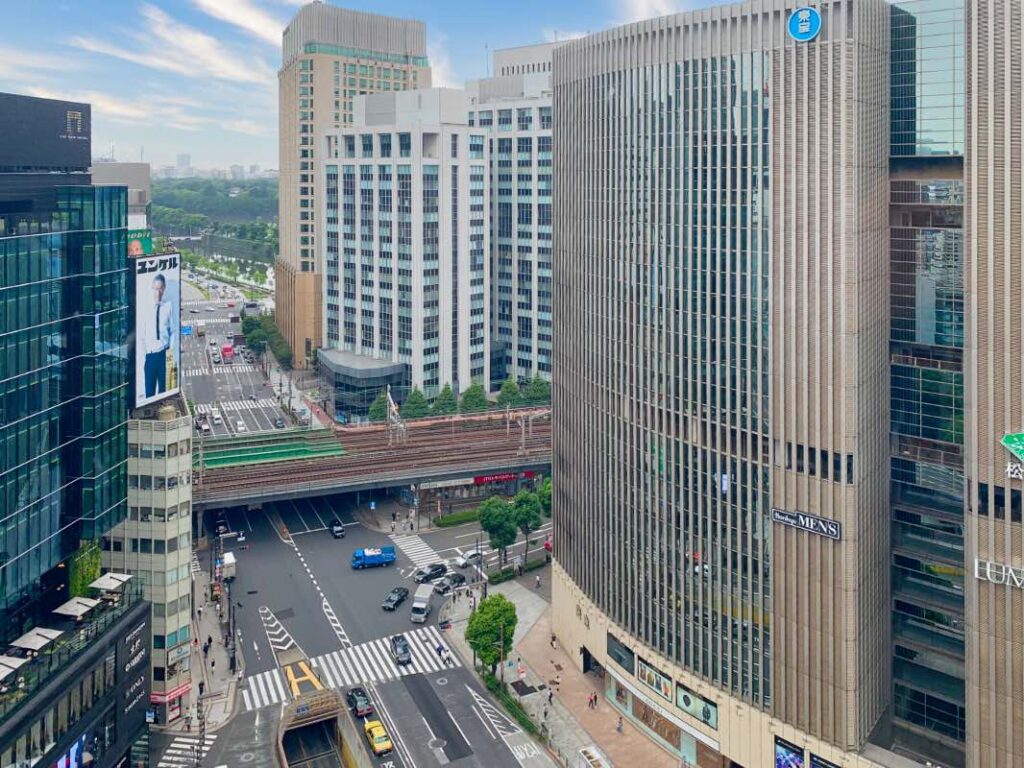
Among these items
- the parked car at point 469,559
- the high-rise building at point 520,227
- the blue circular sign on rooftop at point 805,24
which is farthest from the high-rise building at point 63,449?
the high-rise building at point 520,227

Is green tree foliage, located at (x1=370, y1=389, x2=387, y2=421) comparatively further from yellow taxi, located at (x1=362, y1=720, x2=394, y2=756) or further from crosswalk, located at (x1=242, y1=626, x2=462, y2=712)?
yellow taxi, located at (x1=362, y1=720, x2=394, y2=756)

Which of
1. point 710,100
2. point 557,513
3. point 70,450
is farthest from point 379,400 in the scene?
point 710,100

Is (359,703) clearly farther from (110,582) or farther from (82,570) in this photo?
(82,570)

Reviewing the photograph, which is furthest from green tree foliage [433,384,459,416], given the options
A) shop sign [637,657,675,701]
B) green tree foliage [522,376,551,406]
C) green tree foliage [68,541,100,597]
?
shop sign [637,657,675,701]

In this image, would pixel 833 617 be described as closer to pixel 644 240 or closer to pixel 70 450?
pixel 644 240

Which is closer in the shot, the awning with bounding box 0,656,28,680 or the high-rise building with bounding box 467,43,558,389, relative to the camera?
the awning with bounding box 0,656,28,680

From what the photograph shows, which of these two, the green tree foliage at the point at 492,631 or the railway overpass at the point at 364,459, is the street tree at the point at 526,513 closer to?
the railway overpass at the point at 364,459
